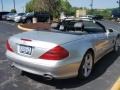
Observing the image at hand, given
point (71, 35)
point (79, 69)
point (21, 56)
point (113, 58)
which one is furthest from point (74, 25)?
point (113, 58)

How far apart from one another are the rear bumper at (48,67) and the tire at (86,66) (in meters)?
0.24

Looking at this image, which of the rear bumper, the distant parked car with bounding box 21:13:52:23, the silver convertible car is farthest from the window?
the distant parked car with bounding box 21:13:52:23

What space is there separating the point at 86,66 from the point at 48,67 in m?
1.29

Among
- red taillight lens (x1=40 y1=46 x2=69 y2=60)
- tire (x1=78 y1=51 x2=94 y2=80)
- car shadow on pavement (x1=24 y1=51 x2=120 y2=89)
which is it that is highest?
red taillight lens (x1=40 y1=46 x2=69 y2=60)

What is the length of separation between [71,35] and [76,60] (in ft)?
2.17

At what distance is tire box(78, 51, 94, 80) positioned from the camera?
5380 mm

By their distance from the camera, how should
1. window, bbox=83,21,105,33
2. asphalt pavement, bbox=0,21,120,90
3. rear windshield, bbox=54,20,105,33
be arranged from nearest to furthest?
asphalt pavement, bbox=0,21,120,90 < rear windshield, bbox=54,20,105,33 < window, bbox=83,21,105,33

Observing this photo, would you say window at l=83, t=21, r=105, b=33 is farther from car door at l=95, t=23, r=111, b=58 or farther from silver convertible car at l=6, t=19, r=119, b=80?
silver convertible car at l=6, t=19, r=119, b=80

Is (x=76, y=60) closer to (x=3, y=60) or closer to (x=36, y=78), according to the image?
(x=36, y=78)

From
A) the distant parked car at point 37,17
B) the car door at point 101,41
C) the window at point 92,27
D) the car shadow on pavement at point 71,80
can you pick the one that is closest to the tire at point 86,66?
the car shadow on pavement at point 71,80

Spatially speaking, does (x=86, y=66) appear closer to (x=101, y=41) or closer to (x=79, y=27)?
(x=79, y=27)

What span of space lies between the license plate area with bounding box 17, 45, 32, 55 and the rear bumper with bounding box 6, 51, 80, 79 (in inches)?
4.2

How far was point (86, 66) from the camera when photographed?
5.69m

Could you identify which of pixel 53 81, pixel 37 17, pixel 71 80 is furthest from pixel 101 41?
pixel 37 17
